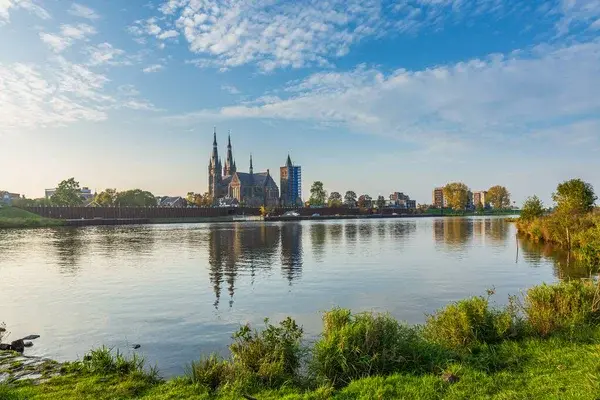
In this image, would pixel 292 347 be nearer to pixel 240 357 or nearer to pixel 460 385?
pixel 240 357

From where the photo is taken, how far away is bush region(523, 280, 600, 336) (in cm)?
1368

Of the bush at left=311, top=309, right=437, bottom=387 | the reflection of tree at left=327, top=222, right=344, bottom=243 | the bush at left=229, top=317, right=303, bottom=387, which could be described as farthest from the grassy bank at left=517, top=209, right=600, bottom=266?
the bush at left=229, top=317, right=303, bottom=387

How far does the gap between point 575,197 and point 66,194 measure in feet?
601

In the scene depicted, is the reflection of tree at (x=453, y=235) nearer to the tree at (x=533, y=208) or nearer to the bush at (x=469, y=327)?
the tree at (x=533, y=208)

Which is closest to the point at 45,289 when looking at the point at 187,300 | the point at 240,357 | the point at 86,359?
the point at 187,300

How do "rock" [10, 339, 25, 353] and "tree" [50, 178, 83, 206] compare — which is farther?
"tree" [50, 178, 83, 206]

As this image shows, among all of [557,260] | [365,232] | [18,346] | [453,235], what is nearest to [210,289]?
[18,346]

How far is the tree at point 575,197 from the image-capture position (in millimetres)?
58375

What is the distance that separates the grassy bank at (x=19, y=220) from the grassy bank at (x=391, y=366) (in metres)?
135

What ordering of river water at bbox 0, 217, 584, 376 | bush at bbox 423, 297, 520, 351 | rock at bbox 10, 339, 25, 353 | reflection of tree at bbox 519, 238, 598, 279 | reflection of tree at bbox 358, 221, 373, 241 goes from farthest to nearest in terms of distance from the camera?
1. reflection of tree at bbox 358, 221, 373, 241
2. reflection of tree at bbox 519, 238, 598, 279
3. river water at bbox 0, 217, 584, 376
4. rock at bbox 10, 339, 25, 353
5. bush at bbox 423, 297, 520, 351

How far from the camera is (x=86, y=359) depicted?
44.6 feet

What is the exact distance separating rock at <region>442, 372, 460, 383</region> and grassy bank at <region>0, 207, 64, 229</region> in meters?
142

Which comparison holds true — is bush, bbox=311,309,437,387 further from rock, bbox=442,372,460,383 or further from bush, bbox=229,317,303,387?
rock, bbox=442,372,460,383

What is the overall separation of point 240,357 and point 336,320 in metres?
2.95
